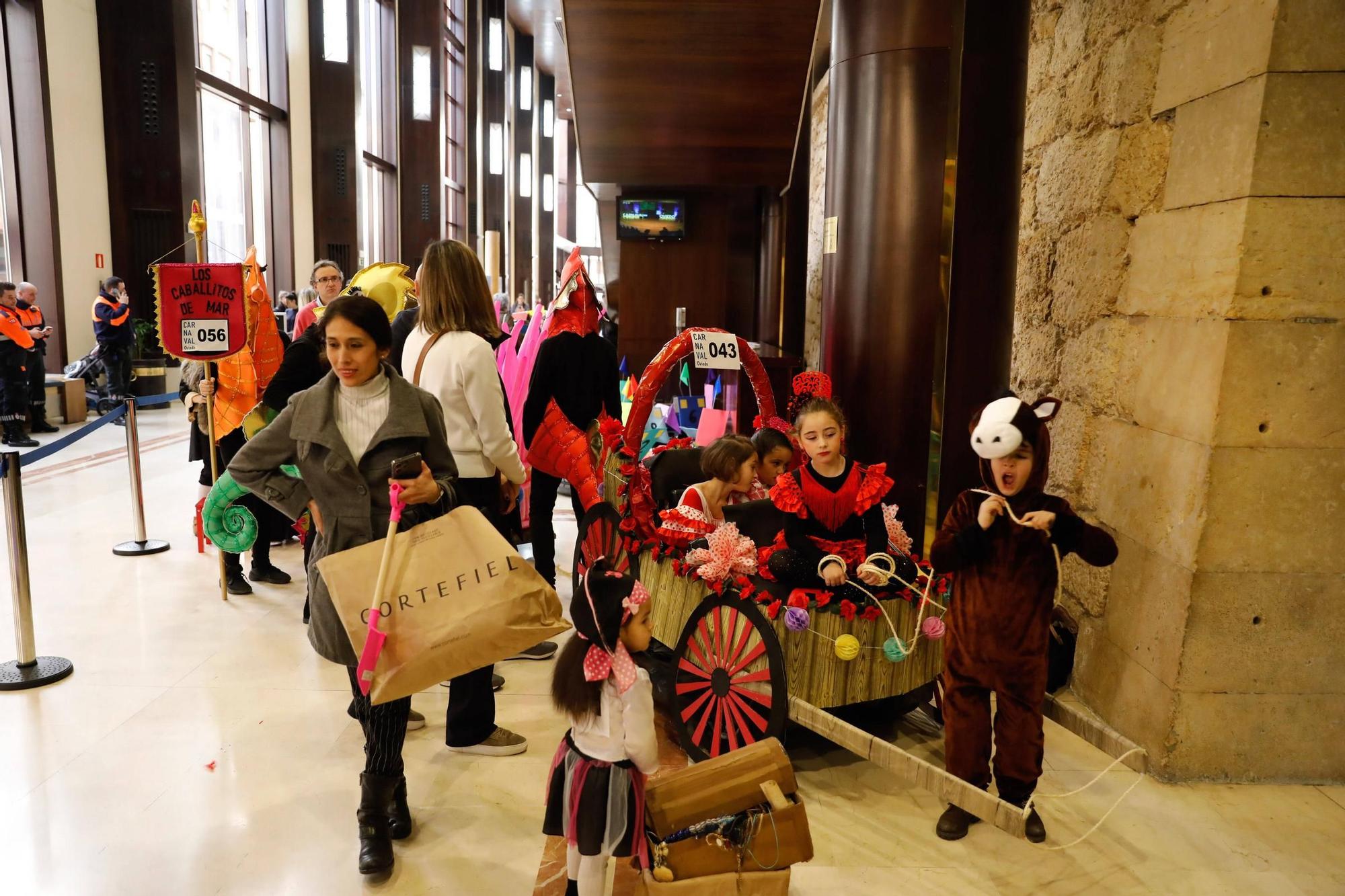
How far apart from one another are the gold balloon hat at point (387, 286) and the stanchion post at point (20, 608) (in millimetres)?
1378

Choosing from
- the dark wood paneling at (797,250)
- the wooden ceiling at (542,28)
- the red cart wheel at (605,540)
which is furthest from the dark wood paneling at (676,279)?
the wooden ceiling at (542,28)

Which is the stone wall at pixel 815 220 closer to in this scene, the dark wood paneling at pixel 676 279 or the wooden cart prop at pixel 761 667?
the dark wood paneling at pixel 676 279

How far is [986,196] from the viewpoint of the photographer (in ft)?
11.6

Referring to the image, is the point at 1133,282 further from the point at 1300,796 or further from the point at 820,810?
the point at 820,810

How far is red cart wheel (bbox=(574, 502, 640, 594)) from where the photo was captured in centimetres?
333

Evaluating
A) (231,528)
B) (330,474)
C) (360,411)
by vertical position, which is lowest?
(231,528)

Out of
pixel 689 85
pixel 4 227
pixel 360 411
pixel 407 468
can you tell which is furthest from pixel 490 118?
pixel 407 468

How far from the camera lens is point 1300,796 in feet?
9.36

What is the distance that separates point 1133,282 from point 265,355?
399 cm

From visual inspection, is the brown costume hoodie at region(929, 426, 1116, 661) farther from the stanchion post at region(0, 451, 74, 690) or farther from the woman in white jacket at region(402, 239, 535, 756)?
the stanchion post at region(0, 451, 74, 690)

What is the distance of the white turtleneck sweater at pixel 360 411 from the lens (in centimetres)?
237

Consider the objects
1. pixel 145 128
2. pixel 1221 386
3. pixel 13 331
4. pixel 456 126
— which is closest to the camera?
pixel 1221 386

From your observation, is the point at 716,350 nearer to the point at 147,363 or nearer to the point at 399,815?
the point at 399,815

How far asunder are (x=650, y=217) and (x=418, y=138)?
1255 cm
